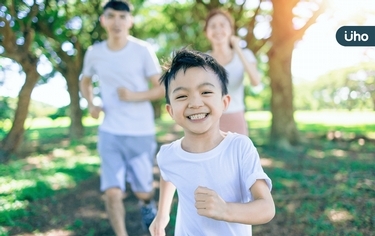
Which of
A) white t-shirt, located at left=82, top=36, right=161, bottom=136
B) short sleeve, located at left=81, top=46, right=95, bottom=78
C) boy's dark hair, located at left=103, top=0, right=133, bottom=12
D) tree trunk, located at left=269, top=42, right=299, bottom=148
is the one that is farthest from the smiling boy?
tree trunk, located at left=269, top=42, right=299, bottom=148

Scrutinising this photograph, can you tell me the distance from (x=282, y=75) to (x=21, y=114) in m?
6.16

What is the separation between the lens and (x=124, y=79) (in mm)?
3951

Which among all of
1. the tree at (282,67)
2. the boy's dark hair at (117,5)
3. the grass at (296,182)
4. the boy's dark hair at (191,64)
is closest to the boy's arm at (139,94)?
the boy's dark hair at (117,5)

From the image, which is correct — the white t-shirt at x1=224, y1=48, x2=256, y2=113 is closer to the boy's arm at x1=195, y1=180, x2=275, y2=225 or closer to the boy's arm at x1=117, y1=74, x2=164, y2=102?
the boy's arm at x1=117, y1=74, x2=164, y2=102

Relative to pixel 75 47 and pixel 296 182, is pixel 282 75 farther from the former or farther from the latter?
pixel 75 47

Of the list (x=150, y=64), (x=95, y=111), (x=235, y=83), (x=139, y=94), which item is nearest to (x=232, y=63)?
(x=235, y=83)

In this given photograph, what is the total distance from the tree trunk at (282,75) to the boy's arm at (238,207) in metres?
9.27

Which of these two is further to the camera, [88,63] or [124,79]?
[88,63]

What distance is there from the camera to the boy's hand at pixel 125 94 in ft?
12.6

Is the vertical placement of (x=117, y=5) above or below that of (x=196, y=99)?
above

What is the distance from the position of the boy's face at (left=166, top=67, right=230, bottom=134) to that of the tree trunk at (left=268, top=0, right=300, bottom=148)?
358 inches

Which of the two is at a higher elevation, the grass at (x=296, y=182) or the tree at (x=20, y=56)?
the tree at (x=20, y=56)

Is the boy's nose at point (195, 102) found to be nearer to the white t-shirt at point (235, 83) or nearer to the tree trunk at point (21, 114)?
the white t-shirt at point (235, 83)

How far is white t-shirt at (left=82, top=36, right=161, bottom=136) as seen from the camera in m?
3.95
